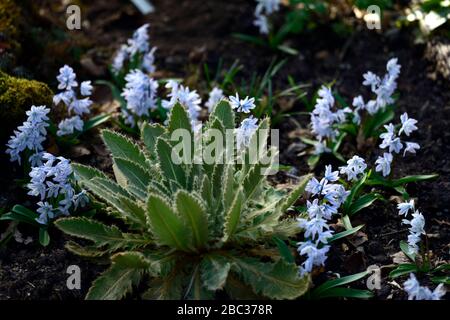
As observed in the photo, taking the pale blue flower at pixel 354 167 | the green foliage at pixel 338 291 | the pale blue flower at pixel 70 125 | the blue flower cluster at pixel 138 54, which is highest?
the blue flower cluster at pixel 138 54

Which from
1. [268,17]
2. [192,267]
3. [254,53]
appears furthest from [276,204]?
[268,17]

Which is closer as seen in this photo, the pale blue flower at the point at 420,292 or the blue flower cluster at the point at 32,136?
the pale blue flower at the point at 420,292

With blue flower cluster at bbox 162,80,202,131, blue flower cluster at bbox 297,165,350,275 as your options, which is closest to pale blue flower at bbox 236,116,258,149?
blue flower cluster at bbox 297,165,350,275

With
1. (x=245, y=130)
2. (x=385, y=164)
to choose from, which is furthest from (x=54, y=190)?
(x=385, y=164)

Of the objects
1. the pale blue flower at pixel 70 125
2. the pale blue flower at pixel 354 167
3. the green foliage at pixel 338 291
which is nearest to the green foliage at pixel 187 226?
the green foliage at pixel 338 291

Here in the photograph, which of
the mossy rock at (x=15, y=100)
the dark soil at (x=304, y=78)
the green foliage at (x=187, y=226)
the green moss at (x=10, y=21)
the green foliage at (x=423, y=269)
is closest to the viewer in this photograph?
the green foliage at (x=187, y=226)

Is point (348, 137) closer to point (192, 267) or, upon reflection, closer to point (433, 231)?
point (433, 231)

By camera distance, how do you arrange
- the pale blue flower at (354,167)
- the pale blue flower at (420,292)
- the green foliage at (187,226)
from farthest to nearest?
the pale blue flower at (354,167) < the green foliage at (187,226) < the pale blue flower at (420,292)

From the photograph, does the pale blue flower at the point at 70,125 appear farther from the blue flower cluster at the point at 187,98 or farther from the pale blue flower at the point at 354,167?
the pale blue flower at the point at 354,167
